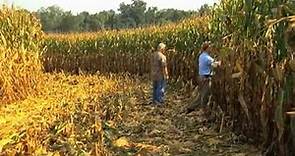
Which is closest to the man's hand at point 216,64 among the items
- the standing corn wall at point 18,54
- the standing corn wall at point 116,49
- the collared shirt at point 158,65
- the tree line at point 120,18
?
the collared shirt at point 158,65

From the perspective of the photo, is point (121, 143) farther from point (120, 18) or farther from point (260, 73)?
point (120, 18)

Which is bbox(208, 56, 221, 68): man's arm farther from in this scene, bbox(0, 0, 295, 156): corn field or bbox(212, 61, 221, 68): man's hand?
bbox(0, 0, 295, 156): corn field

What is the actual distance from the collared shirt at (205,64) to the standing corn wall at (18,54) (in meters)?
4.32

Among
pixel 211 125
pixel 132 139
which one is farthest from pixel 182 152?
pixel 211 125

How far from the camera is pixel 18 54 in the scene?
1338 centimetres

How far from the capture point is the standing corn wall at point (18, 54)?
12.3 metres

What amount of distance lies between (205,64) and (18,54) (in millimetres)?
5159

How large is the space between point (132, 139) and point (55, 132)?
1150mm

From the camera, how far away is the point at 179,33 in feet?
57.3

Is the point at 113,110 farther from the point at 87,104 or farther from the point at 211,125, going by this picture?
the point at 211,125

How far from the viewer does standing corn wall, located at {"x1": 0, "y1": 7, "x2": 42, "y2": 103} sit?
12281mm

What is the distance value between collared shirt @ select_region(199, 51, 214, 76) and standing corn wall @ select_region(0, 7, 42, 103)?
4.32 m

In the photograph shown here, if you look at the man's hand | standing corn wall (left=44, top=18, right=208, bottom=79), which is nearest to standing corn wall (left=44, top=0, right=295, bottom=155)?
the man's hand

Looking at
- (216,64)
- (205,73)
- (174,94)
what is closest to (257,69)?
(216,64)
